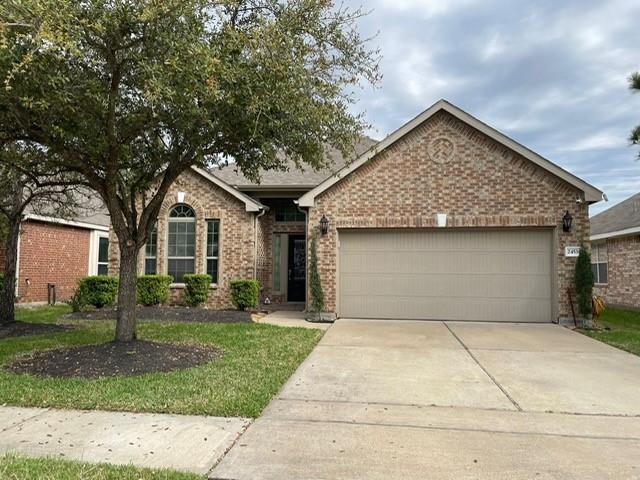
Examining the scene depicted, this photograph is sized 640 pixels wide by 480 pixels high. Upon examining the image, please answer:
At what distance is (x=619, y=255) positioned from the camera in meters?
16.8

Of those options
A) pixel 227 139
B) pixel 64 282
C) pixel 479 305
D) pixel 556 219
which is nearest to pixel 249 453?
pixel 227 139

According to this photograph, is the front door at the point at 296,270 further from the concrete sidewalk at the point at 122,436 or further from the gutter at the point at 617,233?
the concrete sidewalk at the point at 122,436

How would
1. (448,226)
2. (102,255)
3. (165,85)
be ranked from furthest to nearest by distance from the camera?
(102,255), (448,226), (165,85)

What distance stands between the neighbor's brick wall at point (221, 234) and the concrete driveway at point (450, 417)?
5907 millimetres

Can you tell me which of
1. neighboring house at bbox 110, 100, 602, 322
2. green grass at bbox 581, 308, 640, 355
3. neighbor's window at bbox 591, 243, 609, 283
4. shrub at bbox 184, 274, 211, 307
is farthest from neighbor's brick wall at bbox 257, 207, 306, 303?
neighbor's window at bbox 591, 243, 609, 283

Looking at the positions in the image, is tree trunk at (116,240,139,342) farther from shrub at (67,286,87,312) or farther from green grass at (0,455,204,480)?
shrub at (67,286,87,312)

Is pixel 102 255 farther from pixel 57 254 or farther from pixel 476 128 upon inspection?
pixel 476 128

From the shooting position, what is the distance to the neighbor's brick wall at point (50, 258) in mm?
15453

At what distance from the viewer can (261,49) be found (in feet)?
20.1

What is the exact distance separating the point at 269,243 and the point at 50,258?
8067 millimetres

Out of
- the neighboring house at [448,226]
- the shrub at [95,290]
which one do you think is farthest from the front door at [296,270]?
the shrub at [95,290]

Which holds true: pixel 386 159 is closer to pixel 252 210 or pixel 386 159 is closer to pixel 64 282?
pixel 252 210

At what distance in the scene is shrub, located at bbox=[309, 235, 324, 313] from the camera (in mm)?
11938

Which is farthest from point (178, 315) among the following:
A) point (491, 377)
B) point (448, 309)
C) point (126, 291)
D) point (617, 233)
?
point (617, 233)
